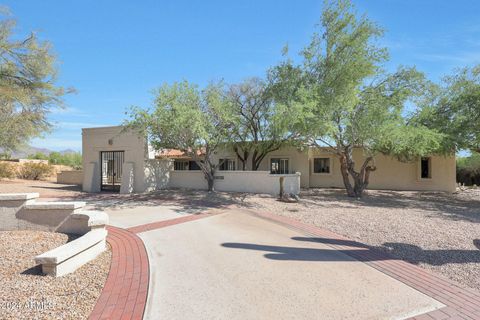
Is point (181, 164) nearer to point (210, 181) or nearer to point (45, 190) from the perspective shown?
point (210, 181)

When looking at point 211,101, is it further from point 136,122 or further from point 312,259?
point 312,259

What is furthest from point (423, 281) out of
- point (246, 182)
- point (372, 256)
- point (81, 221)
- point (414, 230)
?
point (246, 182)

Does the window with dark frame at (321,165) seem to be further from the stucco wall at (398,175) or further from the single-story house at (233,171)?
the stucco wall at (398,175)

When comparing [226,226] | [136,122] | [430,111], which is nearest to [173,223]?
[226,226]

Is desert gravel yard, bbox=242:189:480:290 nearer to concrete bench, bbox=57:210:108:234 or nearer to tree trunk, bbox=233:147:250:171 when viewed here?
concrete bench, bbox=57:210:108:234

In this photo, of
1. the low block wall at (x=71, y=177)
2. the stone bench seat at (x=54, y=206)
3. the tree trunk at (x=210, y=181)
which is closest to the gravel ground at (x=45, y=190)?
the low block wall at (x=71, y=177)

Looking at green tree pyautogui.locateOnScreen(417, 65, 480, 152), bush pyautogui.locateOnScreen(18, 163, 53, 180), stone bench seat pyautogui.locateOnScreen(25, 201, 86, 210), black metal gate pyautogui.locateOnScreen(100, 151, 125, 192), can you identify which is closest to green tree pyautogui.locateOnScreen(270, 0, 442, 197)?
green tree pyautogui.locateOnScreen(417, 65, 480, 152)

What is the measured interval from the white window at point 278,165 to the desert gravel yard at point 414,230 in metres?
8.75

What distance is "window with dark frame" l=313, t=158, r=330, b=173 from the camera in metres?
20.9

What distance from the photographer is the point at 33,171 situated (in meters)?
23.6

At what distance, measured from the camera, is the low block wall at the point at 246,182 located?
15.0 m

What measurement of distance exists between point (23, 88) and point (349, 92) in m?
17.7

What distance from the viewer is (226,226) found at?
26.4 feet

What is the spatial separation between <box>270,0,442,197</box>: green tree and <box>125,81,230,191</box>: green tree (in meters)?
3.13
